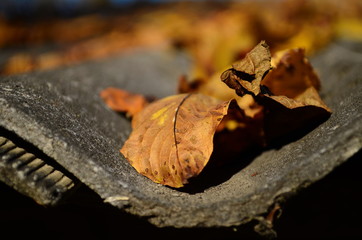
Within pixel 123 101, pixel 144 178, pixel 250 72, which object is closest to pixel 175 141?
pixel 144 178

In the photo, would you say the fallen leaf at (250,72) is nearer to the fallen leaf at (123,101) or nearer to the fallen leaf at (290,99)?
the fallen leaf at (290,99)

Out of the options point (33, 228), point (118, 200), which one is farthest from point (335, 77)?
point (33, 228)

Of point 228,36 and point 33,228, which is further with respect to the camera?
point 228,36

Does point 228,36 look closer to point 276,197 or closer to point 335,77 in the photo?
point 335,77

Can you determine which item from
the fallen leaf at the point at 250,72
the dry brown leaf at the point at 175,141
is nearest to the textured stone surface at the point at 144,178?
the dry brown leaf at the point at 175,141

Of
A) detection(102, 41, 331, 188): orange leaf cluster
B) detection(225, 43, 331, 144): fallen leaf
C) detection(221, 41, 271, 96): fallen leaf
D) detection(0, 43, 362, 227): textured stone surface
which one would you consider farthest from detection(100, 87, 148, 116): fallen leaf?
Answer: detection(221, 41, 271, 96): fallen leaf

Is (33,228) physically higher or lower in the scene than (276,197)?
higher

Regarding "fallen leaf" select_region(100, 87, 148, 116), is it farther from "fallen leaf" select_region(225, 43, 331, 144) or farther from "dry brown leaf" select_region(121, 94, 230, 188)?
"fallen leaf" select_region(225, 43, 331, 144)
